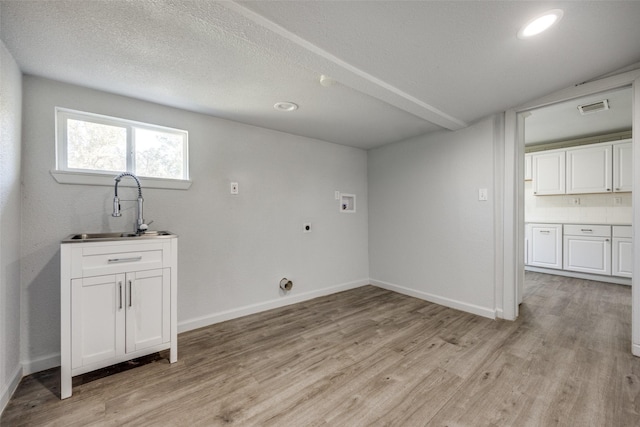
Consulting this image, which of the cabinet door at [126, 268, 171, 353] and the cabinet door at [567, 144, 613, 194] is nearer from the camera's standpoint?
the cabinet door at [126, 268, 171, 353]

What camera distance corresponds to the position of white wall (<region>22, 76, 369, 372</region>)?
1821 millimetres

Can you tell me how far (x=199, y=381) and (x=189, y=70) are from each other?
2.07 metres

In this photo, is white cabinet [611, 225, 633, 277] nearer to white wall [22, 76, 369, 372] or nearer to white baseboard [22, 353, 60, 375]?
white wall [22, 76, 369, 372]

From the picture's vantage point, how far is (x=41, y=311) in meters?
1.82

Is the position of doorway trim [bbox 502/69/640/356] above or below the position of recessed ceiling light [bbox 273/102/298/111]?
below

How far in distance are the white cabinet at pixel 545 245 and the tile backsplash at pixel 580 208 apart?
277 mm

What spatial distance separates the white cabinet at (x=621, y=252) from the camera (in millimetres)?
3627

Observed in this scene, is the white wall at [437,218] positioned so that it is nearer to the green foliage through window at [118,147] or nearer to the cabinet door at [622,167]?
the green foliage through window at [118,147]

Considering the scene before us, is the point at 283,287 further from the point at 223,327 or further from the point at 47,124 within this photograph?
the point at 47,124

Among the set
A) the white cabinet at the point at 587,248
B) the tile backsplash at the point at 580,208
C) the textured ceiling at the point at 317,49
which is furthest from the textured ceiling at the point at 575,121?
the white cabinet at the point at 587,248

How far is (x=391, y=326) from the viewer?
→ 249cm

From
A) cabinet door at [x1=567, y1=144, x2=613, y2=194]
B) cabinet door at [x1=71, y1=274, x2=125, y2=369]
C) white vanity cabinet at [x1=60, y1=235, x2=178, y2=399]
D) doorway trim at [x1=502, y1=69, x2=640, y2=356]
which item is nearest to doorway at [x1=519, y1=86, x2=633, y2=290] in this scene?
cabinet door at [x1=567, y1=144, x2=613, y2=194]

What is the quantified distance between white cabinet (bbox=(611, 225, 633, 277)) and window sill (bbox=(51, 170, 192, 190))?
567cm

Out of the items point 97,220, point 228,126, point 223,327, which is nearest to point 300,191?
point 228,126
